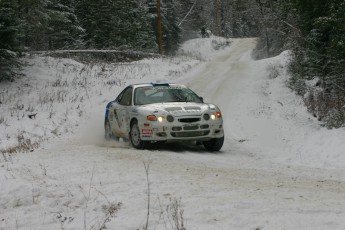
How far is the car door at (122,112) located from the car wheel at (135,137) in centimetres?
29

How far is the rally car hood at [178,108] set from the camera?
1030cm

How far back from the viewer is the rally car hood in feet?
33.8

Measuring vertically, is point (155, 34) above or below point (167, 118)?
above

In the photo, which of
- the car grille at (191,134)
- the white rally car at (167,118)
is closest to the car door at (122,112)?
the white rally car at (167,118)

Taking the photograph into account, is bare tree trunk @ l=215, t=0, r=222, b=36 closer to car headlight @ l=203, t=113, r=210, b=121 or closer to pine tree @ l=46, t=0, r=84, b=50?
pine tree @ l=46, t=0, r=84, b=50

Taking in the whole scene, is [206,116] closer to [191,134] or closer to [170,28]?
[191,134]

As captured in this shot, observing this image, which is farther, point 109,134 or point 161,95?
point 109,134

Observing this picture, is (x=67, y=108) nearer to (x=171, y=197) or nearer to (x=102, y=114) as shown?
(x=102, y=114)

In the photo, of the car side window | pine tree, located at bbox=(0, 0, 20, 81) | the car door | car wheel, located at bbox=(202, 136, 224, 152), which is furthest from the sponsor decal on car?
pine tree, located at bbox=(0, 0, 20, 81)

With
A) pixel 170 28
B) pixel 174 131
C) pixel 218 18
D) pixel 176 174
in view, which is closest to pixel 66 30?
pixel 174 131

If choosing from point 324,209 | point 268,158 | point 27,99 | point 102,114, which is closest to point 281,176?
point 324,209

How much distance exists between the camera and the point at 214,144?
10.9 meters

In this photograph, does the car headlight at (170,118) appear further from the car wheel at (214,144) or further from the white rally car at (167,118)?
the car wheel at (214,144)

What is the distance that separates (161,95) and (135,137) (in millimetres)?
1350
